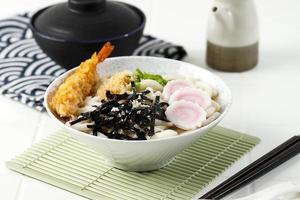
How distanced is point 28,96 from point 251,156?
0.70 meters

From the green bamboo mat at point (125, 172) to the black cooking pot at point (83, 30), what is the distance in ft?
1.05

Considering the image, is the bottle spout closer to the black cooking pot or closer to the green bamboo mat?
the black cooking pot

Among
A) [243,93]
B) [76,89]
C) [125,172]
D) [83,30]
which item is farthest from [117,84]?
[243,93]

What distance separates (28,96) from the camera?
7.79 feet

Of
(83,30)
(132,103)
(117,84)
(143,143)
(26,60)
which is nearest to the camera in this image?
(143,143)

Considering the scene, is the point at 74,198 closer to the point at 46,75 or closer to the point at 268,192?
the point at 268,192

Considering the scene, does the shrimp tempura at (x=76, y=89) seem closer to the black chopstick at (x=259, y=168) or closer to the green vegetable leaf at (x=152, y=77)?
the green vegetable leaf at (x=152, y=77)

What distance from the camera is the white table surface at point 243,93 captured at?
1992mm

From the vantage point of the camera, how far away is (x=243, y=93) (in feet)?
7.95

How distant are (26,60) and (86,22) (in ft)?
1.02

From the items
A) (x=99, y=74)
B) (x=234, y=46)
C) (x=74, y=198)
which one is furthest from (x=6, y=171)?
(x=234, y=46)

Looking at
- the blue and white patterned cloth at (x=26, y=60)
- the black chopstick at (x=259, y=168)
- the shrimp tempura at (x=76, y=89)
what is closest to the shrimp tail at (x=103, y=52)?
the shrimp tempura at (x=76, y=89)

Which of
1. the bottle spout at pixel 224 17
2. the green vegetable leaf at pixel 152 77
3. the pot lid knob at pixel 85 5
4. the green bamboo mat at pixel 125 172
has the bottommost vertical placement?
the green bamboo mat at pixel 125 172

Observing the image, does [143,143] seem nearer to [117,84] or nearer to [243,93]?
[117,84]
